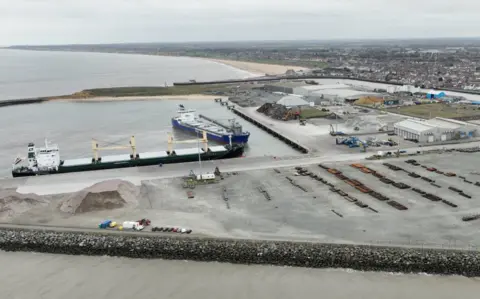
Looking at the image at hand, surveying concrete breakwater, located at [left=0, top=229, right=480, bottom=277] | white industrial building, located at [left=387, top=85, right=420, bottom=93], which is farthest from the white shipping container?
white industrial building, located at [left=387, top=85, right=420, bottom=93]

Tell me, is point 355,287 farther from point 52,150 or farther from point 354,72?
point 354,72

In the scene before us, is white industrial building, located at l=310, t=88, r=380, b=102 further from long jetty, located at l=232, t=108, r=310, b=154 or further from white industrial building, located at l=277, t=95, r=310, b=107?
long jetty, located at l=232, t=108, r=310, b=154

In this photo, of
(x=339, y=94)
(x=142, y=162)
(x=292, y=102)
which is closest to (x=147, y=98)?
(x=292, y=102)

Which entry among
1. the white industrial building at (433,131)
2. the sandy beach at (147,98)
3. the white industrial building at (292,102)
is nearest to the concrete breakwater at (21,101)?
the sandy beach at (147,98)

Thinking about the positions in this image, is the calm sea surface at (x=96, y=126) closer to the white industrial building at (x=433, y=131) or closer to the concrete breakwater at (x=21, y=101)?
the concrete breakwater at (x=21, y=101)

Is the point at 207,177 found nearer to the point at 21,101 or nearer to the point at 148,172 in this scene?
the point at 148,172
